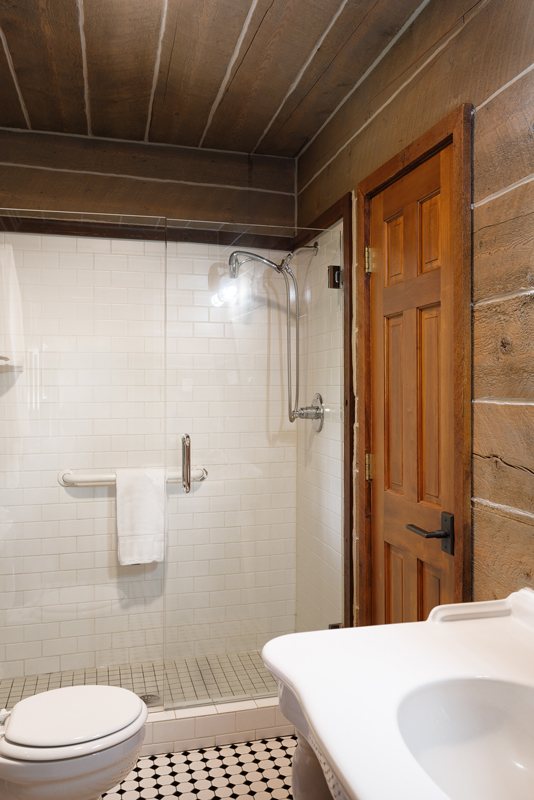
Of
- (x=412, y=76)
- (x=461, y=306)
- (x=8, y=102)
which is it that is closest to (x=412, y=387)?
(x=461, y=306)

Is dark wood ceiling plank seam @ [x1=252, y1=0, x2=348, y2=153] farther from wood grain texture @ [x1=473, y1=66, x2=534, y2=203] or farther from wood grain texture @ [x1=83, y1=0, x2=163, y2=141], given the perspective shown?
wood grain texture @ [x1=473, y1=66, x2=534, y2=203]

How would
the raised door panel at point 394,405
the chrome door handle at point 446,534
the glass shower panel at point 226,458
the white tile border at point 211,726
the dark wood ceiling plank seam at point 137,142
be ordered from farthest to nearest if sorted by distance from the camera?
1. the dark wood ceiling plank seam at point 137,142
2. the glass shower panel at point 226,458
3. the white tile border at point 211,726
4. the raised door panel at point 394,405
5. the chrome door handle at point 446,534

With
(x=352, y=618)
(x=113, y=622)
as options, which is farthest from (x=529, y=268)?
(x=113, y=622)

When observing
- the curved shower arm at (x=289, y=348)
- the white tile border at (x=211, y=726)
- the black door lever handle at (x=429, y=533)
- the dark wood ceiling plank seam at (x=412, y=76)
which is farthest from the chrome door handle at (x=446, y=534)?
the dark wood ceiling plank seam at (x=412, y=76)

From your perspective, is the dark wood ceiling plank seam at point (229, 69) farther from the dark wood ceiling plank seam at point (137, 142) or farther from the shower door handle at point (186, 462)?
the shower door handle at point (186, 462)

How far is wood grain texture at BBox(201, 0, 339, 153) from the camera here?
1.86m

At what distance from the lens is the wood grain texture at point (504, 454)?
1.32m

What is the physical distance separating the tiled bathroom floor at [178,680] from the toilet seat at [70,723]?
1.60 ft

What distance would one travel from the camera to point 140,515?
2344 mm

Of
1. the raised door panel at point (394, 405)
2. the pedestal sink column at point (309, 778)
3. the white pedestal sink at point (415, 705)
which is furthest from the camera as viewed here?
the raised door panel at point (394, 405)

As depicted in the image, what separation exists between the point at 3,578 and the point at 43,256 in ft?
4.19

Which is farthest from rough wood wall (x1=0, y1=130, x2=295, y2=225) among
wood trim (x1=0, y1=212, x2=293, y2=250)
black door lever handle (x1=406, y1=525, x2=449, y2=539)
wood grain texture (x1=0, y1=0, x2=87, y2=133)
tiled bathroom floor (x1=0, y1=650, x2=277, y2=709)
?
tiled bathroom floor (x1=0, y1=650, x2=277, y2=709)

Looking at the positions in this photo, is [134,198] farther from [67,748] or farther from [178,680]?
[67,748]

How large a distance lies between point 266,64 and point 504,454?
173 cm
